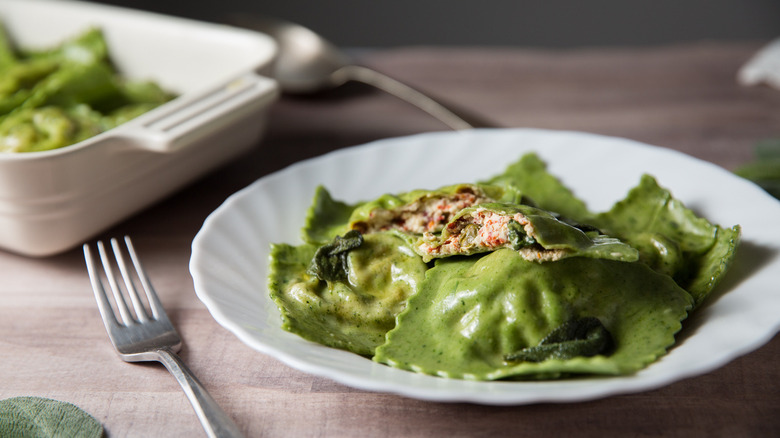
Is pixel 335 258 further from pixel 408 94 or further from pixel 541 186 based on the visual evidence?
pixel 408 94

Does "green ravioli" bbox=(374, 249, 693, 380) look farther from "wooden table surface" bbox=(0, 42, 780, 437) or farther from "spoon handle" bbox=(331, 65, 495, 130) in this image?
"spoon handle" bbox=(331, 65, 495, 130)

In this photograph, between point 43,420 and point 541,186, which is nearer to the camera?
point 43,420

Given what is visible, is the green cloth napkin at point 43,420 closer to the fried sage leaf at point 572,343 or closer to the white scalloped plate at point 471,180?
the white scalloped plate at point 471,180

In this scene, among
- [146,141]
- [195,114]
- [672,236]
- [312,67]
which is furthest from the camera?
[312,67]

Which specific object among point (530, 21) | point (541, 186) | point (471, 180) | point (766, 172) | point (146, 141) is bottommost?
point (530, 21)

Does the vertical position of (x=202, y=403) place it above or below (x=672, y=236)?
below

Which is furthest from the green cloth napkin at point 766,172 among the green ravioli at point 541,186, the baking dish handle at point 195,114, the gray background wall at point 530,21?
the gray background wall at point 530,21

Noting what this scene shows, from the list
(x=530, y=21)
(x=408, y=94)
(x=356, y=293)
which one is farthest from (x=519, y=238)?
(x=530, y=21)
